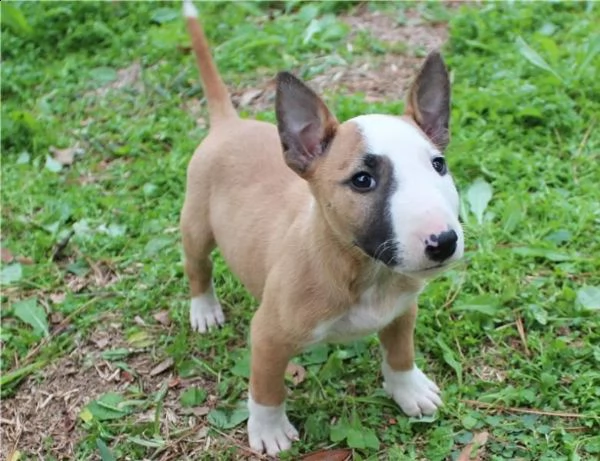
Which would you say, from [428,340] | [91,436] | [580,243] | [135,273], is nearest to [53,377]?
[91,436]

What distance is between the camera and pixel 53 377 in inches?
165

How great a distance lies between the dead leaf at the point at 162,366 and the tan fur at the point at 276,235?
1.20ft

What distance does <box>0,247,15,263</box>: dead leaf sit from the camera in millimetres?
4898

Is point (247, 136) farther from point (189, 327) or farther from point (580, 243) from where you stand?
point (580, 243)

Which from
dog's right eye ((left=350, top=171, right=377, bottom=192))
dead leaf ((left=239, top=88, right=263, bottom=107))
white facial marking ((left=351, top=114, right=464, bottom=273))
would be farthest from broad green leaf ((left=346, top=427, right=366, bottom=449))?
dead leaf ((left=239, top=88, right=263, bottom=107))

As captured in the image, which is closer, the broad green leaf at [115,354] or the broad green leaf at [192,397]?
the broad green leaf at [192,397]

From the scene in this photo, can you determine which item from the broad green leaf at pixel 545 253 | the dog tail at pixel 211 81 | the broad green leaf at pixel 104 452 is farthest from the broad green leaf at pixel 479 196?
the broad green leaf at pixel 104 452

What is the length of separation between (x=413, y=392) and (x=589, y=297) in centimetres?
103

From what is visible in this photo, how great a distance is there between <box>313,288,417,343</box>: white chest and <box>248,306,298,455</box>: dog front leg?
0.18 meters

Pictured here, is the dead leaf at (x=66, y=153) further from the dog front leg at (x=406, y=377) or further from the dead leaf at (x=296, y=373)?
the dog front leg at (x=406, y=377)

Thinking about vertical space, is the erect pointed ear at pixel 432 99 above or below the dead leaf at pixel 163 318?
above

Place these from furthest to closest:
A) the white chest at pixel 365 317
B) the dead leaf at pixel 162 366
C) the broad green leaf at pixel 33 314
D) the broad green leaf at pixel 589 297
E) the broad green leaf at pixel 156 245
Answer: the broad green leaf at pixel 156 245 → the broad green leaf at pixel 33 314 → the dead leaf at pixel 162 366 → the broad green leaf at pixel 589 297 → the white chest at pixel 365 317

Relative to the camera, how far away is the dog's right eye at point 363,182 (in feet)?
9.23

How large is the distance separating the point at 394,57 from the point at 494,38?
73cm
